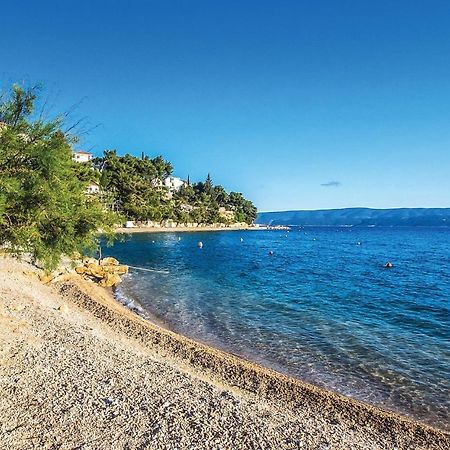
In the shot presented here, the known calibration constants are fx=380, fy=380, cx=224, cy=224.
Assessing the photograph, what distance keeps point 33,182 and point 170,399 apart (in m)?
5.87

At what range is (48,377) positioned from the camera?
9.82 metres

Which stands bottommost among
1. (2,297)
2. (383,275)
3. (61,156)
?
(383,275)

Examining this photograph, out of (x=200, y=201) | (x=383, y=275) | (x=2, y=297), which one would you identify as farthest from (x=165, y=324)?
(x=200, y=201)

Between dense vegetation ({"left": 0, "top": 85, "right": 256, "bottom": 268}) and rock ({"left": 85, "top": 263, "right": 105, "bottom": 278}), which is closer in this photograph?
dense vegetation ({"left": 0, "top": 85, "right": 256, "bottom": 268})

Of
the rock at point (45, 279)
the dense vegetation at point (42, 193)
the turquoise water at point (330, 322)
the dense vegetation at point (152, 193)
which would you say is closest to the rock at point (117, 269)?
the turquoise water at point (330, 322)

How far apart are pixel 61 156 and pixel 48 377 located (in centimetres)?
577

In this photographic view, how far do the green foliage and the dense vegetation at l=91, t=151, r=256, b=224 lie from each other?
68.9 meters

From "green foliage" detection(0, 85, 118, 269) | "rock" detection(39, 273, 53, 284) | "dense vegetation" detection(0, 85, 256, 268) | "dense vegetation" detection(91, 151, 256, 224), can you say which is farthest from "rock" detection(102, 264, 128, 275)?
"dense vegetation" detection(91, 151, 256, 224)

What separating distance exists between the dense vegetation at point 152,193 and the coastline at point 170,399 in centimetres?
6454

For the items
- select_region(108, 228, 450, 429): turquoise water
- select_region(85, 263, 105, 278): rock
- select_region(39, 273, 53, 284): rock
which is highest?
select_region(39, 273, 53, 284): rock

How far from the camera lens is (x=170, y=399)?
918 centimetres

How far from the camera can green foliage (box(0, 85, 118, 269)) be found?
7691 mm

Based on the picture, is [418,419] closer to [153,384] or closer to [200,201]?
[153,384]

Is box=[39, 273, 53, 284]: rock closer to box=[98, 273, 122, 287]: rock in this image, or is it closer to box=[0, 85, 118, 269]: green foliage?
box=[98, 273, 122, 287]: rock
